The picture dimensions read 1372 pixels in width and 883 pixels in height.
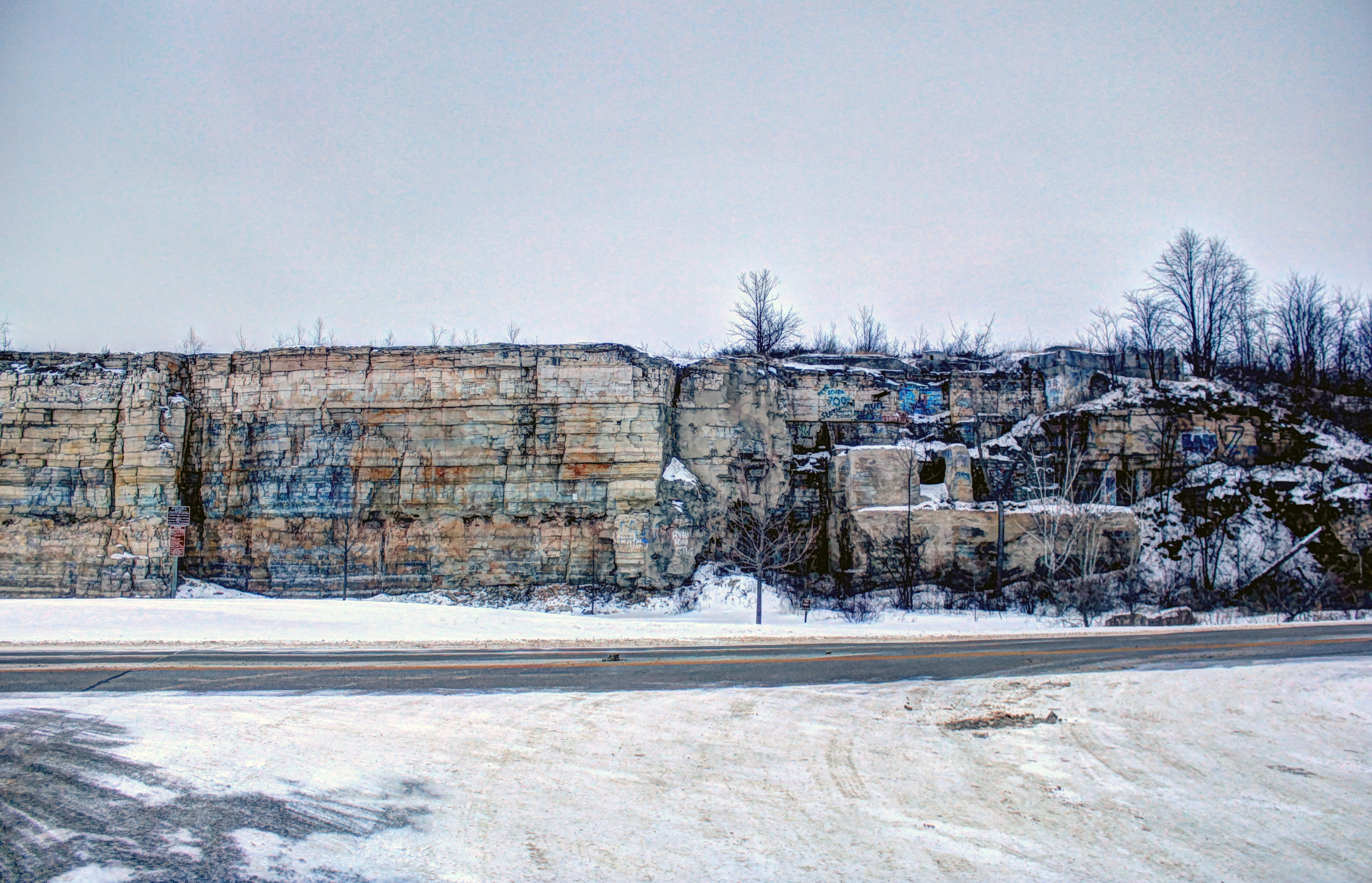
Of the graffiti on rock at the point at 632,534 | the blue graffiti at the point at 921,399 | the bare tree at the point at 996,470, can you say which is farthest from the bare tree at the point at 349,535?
the bare tree at the point at 996,470

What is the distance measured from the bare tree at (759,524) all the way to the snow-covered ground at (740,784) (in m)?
16.6

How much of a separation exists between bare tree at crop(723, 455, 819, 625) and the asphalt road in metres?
11.5

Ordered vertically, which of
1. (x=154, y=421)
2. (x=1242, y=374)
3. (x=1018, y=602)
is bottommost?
(x=1018, y=602)

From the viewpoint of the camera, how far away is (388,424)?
2572cm

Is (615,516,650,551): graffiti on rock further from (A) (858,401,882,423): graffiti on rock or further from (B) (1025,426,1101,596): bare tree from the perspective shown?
(B) (1025,426,1101,596): bare tree

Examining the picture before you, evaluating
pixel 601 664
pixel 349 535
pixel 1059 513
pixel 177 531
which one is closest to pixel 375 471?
pixel 349 535

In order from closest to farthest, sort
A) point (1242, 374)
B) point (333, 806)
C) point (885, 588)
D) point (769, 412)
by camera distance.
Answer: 1. point (333, 806)
2. point (885, 588)
3. point (769, 412)
4. point (1242, 374)

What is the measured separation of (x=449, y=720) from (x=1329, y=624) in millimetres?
18555

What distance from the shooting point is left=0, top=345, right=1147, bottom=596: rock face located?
24812 millimetres

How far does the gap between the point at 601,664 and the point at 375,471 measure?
1747cm

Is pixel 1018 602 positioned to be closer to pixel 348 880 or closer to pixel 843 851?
pixel 843 851

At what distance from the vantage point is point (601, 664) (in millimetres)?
10492

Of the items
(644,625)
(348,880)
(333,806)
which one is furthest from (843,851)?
(644,625)

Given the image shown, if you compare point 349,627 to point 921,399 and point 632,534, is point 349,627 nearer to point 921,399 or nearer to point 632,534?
point 632,534
